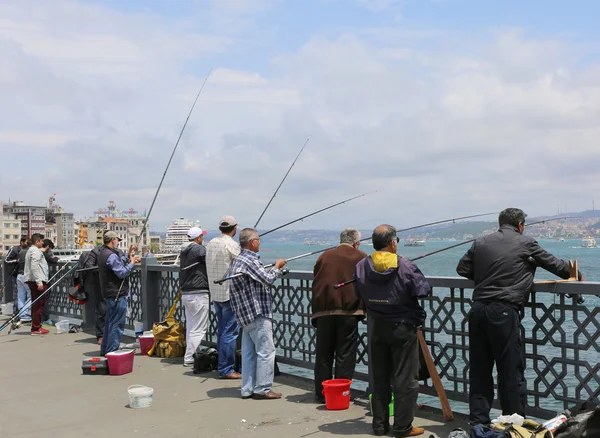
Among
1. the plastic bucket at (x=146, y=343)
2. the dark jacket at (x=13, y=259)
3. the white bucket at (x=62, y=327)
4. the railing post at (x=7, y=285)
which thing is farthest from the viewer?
the railing post at (x=7, y=285)

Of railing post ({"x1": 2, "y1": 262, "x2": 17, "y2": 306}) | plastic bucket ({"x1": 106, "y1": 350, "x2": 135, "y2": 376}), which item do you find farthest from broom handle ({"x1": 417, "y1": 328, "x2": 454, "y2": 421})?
railing post ({"x1": 2, "y1": 262, "x2": 17, "y2": 306})

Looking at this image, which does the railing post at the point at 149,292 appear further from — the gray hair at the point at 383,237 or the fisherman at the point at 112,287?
the gray hair at the point at 383,237

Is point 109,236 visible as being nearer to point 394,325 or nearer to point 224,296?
point 224,296

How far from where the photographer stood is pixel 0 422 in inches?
248

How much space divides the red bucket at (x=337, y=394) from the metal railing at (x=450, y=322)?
1.73 ft

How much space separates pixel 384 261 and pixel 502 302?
95 centimetres

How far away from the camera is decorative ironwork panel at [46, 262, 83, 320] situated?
12.9 metres

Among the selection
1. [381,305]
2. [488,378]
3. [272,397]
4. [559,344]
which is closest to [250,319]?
[272,397]

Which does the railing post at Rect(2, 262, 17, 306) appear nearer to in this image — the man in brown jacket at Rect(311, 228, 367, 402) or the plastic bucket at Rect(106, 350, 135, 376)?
the plastic bucket at Rect(106, 350, 135, 376)

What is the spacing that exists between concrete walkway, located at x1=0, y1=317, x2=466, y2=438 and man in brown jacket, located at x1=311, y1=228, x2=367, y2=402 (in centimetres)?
41

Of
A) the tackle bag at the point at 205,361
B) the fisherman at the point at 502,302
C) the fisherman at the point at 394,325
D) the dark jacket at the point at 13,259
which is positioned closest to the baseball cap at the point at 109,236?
the tackle bag at the point at 205,361

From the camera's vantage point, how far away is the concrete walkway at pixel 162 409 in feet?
19.2

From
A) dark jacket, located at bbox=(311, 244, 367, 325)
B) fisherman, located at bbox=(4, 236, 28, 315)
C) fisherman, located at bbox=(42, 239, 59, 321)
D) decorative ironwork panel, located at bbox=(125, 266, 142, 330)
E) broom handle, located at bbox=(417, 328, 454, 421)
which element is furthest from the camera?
fisherman, located at bbox=(4, 236, 28, 315)

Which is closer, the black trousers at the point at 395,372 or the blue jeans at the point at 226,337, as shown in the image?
the black trousers at the point at 395,372
